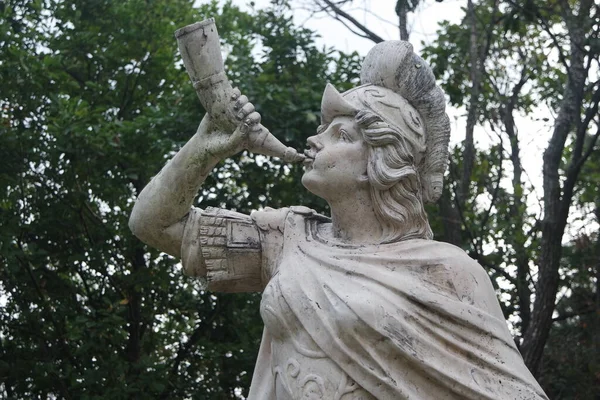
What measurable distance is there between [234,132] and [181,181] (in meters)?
0.36

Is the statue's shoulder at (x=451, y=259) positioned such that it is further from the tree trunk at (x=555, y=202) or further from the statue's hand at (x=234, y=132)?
the tree trunk at (x=555, y=202)

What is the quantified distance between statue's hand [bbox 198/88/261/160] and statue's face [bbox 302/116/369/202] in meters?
0.32

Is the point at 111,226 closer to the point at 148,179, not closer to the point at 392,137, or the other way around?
the point at 148,179

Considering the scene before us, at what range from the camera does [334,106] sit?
6547 mm

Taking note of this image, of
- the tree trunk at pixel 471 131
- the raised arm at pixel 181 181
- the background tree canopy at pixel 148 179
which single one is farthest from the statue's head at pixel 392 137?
the tree trunk at pixel 471 131

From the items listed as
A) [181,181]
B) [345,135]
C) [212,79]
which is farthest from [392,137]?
[181,181]

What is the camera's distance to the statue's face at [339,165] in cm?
643

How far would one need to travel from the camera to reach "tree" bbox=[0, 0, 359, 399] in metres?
12.8

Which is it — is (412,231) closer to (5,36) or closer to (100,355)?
(100,355)

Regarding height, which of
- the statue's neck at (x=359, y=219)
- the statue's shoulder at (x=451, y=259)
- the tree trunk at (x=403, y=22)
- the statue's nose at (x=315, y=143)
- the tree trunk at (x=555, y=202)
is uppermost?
the tree trunk at (x=403, y=22)

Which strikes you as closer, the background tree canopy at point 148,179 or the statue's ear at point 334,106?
the statue's ear at point 334,106

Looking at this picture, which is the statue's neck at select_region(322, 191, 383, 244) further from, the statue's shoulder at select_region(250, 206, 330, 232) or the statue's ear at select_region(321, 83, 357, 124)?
the statue's ear at select_region(321, 83, 357, 124)

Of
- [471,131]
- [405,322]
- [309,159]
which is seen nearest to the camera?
[405,322]

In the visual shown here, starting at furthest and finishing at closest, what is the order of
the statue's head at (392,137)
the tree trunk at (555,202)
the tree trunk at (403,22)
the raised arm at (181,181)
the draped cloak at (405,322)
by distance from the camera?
the tree trunk at (403,22), the tree trunk at (555,202), the raised arm at (181,181), the statue's head at (392,137), the draped cloak at (405,322)
